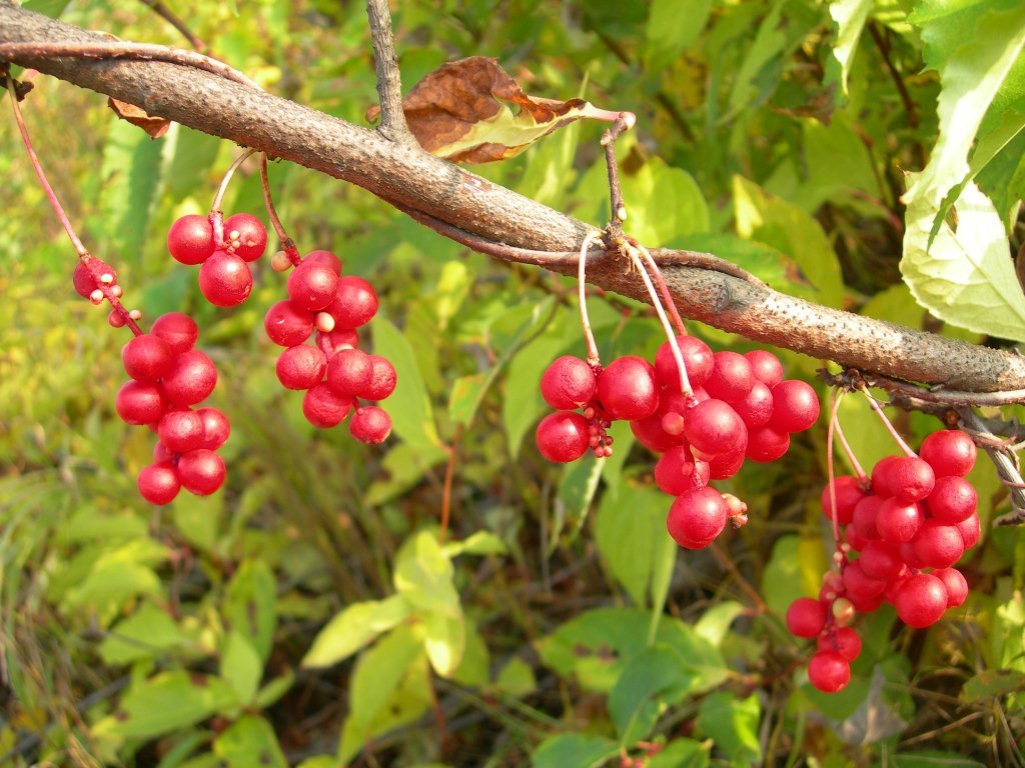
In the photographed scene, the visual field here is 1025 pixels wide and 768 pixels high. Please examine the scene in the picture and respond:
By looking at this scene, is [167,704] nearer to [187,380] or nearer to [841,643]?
[187,380]

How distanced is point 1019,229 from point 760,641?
0.83 metres

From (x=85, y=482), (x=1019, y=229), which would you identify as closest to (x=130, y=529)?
(x=85, y=482)

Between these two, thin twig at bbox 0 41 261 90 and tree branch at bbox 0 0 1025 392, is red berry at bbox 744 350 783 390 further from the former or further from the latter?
thin twig at bbox 0 41 261 90

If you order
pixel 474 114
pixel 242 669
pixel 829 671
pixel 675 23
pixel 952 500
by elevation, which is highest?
pixel 675 23

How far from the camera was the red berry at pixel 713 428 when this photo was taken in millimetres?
639

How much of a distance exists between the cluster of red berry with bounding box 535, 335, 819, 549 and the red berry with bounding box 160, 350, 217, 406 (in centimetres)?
34

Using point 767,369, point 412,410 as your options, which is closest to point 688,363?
point 767,369

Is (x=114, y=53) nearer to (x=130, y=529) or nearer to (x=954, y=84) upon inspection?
(x=954, y=84)

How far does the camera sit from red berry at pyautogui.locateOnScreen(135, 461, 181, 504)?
0.84 meters

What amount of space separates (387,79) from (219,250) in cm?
22

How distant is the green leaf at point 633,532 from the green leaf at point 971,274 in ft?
2.23

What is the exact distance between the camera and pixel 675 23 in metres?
1.39

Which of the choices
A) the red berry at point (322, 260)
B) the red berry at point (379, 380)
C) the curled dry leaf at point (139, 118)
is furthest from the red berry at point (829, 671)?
the curled dry leaf at point (139, 118)

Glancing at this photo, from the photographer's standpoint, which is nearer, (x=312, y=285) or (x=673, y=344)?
(x=673, y=344)
